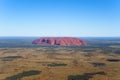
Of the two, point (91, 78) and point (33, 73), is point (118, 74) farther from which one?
point (33, 73)

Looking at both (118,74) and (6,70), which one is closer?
(118,74)

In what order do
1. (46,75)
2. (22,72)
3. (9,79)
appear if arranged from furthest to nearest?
(22,72)
(46,75)
(9,79)

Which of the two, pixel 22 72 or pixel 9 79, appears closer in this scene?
pixel 9 79

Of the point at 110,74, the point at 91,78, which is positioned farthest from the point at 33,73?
the point at 110,74

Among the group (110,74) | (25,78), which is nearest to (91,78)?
(110,74)

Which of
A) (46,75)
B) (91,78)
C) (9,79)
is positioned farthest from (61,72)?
(9,79)

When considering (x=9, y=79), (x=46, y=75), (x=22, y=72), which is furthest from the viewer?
(x=22, y=72)

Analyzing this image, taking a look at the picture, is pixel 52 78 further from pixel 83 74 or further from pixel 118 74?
pixel 118 74

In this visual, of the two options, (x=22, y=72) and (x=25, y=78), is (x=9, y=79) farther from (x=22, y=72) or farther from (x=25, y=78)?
(x=22, y=72)
